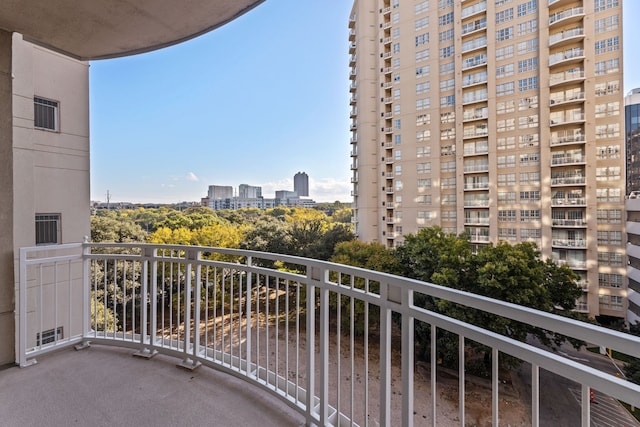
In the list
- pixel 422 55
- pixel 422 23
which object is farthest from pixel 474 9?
pixel 422 55

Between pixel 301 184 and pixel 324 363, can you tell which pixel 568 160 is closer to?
pixel 324 363

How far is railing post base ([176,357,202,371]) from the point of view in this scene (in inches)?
84.4

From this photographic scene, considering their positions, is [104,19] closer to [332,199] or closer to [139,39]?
[139,39]

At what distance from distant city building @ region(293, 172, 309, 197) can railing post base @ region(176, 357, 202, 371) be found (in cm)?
4292

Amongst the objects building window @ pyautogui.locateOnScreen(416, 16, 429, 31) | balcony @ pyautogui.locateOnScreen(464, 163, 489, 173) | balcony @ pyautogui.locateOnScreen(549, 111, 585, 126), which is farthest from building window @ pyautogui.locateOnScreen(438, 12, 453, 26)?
balcony @ pyautogui.locateOnScreen(464, 163, 489, 173)

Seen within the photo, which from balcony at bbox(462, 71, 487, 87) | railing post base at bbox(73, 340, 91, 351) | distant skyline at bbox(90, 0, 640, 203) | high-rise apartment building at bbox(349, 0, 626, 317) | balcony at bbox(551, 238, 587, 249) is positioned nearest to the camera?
railing post base at bbox(73, 340, 91, 351)

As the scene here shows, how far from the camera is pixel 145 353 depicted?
2.34 m

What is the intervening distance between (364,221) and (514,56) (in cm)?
1463

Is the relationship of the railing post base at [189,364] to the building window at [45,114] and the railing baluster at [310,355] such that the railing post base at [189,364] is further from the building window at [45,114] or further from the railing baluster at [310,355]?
the building window at [45,114]

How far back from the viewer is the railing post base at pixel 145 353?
7.59ft

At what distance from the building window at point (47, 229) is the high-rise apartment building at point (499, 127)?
18783 millimetres

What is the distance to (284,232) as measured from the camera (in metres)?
15.9

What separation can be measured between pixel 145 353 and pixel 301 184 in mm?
43439

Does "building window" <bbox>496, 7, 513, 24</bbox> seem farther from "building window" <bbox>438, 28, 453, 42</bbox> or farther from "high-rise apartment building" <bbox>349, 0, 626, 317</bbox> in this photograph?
"building window" <bbox>438, 28, 453, 42</bbox>
